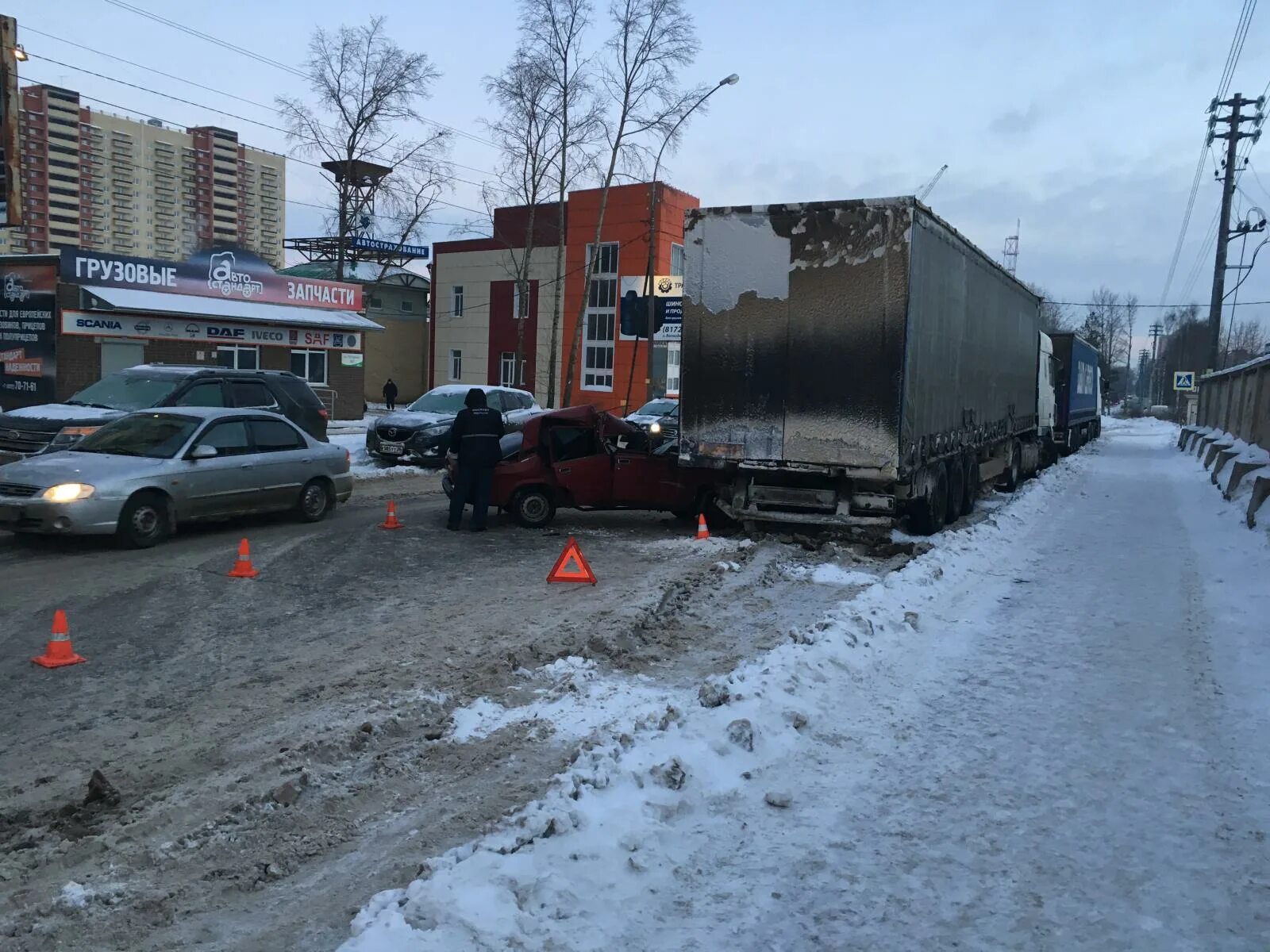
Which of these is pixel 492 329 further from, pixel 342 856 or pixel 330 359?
pixel 342 856

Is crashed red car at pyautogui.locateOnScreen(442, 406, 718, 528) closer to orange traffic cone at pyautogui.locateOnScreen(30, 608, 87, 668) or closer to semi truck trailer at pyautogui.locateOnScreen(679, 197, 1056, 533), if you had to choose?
semi truck trailer at pyautogui.locateOnScreen(679, 197, 1056, 533)

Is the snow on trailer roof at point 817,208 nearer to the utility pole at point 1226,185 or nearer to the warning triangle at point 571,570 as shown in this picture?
the warning triangle at point 571,570

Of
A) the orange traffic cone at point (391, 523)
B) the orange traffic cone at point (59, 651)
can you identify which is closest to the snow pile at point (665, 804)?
the orange traffic cone at point (59, 651)

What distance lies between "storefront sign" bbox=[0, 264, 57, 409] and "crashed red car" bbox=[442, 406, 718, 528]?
17.5 m

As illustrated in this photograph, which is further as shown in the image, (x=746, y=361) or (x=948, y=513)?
(x=948, y=513)

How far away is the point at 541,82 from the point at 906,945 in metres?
34.8

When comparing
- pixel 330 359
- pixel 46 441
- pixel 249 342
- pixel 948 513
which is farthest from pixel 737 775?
pixel 330 359

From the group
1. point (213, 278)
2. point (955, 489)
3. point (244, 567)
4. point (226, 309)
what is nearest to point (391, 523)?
point (244, 567)

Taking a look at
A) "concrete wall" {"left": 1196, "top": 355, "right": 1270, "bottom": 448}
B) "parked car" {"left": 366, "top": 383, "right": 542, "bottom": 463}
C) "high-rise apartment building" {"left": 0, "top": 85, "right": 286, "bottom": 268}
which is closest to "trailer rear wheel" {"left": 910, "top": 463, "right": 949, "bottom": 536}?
"parked car" {"left": 366, "top": 383, "right": 542, "bottom": 463}

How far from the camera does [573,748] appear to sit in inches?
198

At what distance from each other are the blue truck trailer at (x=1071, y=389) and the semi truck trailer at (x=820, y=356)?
735 inches

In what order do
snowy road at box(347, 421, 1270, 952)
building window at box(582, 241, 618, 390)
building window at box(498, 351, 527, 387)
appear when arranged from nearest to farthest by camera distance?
1. snowy road at box(347, 421, 1270, 952)
2. building window at box(582, 241, 618, 390)
3. building window at box(498, 351, 527, 387)

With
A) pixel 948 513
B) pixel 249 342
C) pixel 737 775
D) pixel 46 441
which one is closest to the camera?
pixel 737 775

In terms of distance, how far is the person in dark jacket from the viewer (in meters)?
11.7
